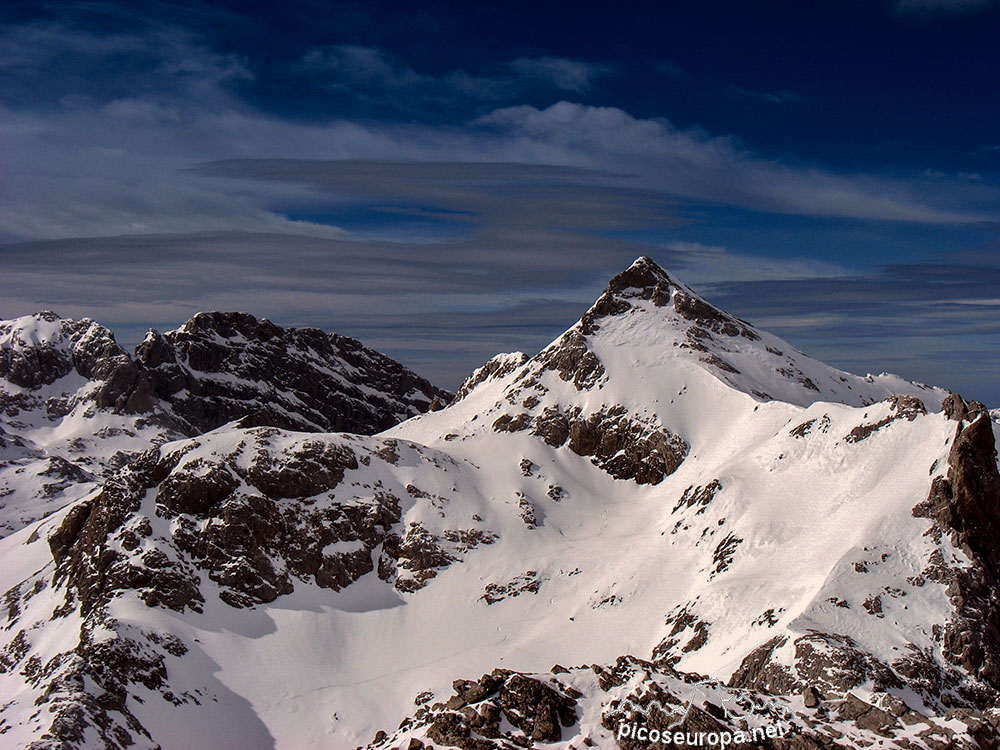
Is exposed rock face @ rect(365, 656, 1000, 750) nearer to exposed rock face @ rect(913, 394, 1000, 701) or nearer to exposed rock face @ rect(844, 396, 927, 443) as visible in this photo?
exposed rock face @ rect(913, 394, 1000, 701)

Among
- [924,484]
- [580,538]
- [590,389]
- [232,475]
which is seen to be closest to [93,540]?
[232,475]

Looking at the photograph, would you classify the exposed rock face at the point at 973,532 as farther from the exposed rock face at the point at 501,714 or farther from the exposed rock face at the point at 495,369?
the exposed rock face at the point at 495,369

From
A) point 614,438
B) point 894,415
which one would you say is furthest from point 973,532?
point 614,438

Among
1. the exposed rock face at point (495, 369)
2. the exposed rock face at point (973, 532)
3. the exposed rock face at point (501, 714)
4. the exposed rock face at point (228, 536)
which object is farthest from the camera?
the exposed rock face at point (495, 369)

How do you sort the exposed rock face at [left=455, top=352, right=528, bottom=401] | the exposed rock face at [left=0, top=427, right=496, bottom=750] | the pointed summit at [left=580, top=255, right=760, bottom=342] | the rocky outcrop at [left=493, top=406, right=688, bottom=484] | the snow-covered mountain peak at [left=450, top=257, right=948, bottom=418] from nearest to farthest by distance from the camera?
1. the exposed rock face at [left=0, top=427, right=496, bottom=750]
2. the rocky outcrop at [left=493, top=406, right=688, bottom=484]
3. the snow-covered mountain peak at [left=450, top=257, right=948, bottom=418]
4. the pointed summit at [left=580, top=255, right=760, bottom=342]
5. the exposed rock face at [left=455, top=352, right=528, bottom=401]

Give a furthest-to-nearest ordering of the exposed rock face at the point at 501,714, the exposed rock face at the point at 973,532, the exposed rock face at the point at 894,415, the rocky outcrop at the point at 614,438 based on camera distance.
Result: the rocky outcrop at the point at 614,438 → the exposed rock face at the point at 894,415 → the exposed rock face at the point at 973,532 → the exposed rock face at the point at 501,714

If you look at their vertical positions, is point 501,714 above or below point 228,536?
above

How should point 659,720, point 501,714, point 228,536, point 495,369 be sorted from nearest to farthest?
point 659,720 < point 501,714 < point 228,536 < point 495,369

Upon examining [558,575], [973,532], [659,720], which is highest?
[659,720]

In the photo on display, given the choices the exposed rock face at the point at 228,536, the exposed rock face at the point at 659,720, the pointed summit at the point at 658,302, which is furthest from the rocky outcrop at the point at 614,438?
the exposed rock face at the point at 659,720

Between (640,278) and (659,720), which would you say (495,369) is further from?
(659,720)

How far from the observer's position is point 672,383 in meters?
140

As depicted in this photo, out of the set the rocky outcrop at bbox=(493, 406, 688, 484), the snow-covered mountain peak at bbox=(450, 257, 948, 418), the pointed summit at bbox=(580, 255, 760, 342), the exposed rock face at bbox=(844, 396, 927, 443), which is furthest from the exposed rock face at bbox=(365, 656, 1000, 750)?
→ the pointed summit at bbox=(580, 255, 760, 342)

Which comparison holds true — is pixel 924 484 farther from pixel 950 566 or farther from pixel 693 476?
pixel 693 476
